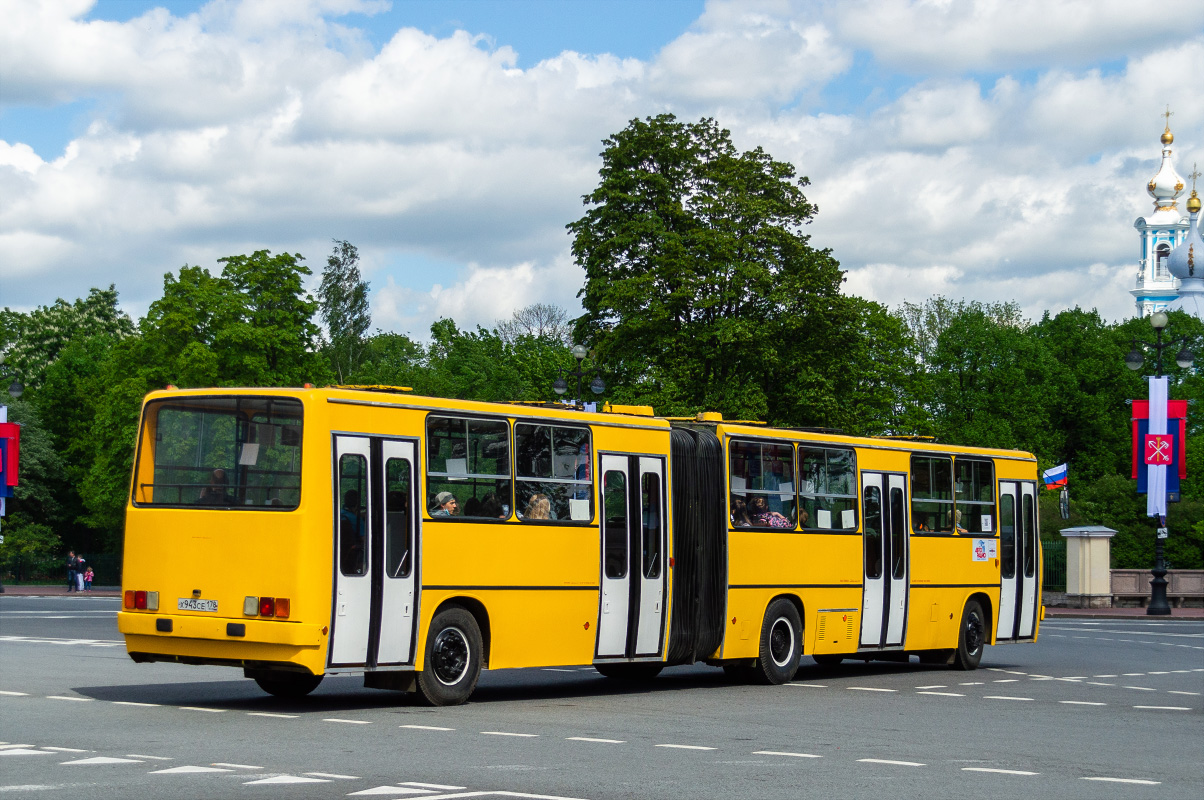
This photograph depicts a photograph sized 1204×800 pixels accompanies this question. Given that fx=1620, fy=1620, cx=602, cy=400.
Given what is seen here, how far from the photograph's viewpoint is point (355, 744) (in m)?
12.3

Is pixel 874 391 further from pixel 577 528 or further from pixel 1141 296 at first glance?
pixel 1141 296

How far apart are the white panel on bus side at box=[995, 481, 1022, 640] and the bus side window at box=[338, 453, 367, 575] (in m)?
12.4

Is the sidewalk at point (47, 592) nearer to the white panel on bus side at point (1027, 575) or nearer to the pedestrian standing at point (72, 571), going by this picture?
the pedestrian standing at point (72, 571)

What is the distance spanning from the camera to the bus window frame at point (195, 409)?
1473 cm

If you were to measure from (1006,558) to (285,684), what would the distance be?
12283mm

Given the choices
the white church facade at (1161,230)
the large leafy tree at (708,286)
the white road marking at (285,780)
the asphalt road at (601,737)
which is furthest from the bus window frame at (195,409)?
the white church facade at (1161,230)

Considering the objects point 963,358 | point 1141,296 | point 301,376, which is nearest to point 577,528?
point 301,376

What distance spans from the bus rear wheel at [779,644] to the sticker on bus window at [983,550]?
14.2ft

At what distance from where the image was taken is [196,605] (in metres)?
14.8

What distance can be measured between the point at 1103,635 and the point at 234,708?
24734mm

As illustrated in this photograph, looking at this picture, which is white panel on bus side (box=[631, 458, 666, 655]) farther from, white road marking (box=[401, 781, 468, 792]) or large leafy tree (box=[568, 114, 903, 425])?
large leafy tree (box=[568, 114, 903, 425])

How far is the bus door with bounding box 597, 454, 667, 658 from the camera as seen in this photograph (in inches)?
706

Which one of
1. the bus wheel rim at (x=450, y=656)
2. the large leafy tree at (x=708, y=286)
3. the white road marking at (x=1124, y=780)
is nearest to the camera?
the white road marking at (x=1124, y=780)

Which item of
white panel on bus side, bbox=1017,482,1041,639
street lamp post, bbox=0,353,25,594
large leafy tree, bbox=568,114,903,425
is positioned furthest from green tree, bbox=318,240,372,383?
white panel on bus side, bbox=1017,482,1041,639
